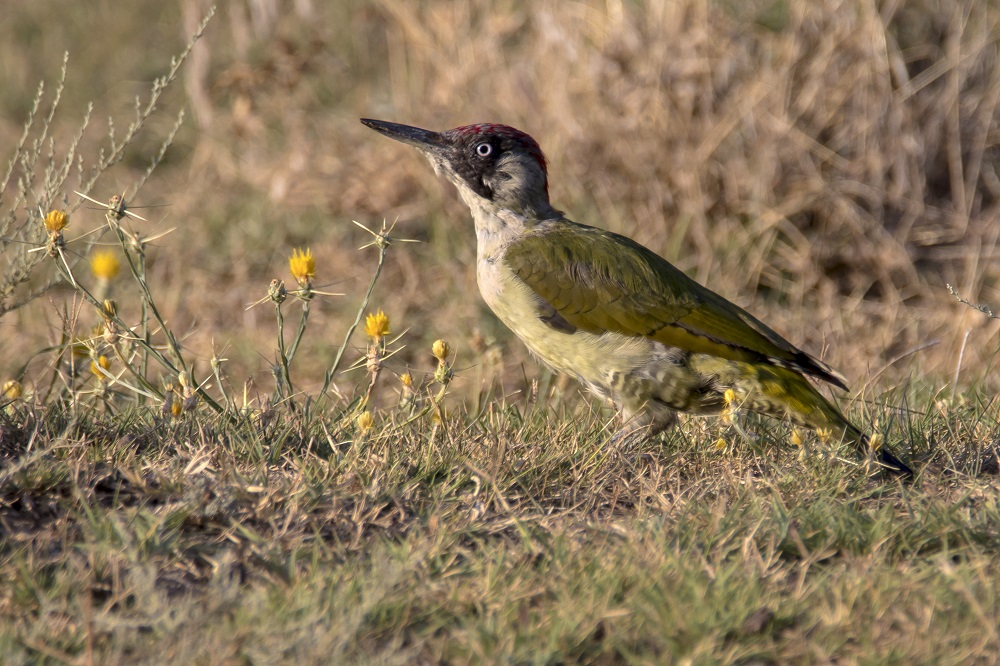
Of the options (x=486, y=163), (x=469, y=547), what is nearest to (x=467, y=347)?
(x=486, y=163)

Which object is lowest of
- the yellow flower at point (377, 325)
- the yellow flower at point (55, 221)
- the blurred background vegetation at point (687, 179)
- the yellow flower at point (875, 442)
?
the blurred background vegetation at point (687, 179)

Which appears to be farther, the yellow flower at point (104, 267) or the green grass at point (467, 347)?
the yellow flower at point (104, 267)

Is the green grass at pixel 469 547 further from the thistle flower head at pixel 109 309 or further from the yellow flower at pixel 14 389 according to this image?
the thistle flower head at pixel 109 309

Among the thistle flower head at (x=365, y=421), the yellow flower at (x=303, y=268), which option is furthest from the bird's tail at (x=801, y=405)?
the yellow flower at (x=303, y=268)

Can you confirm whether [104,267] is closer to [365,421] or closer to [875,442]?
[365,421]

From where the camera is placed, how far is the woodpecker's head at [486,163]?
471 cm

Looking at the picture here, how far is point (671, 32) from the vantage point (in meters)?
6.96

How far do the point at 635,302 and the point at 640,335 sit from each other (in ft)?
0.43

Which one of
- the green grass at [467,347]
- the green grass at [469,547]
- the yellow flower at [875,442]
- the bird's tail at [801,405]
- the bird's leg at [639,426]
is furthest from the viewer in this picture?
the bird's tail at [801,405]

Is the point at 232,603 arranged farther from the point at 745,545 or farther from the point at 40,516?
the point at 745,545

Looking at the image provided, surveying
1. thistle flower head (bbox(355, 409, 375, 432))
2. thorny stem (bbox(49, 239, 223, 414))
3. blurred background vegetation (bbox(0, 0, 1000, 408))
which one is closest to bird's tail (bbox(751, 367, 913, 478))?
thistle flower head (bbox(355, 409, 375, 432))

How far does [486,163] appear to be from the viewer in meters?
4.74

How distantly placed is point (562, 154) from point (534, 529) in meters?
4.60

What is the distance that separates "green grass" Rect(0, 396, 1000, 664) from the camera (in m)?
2.51
